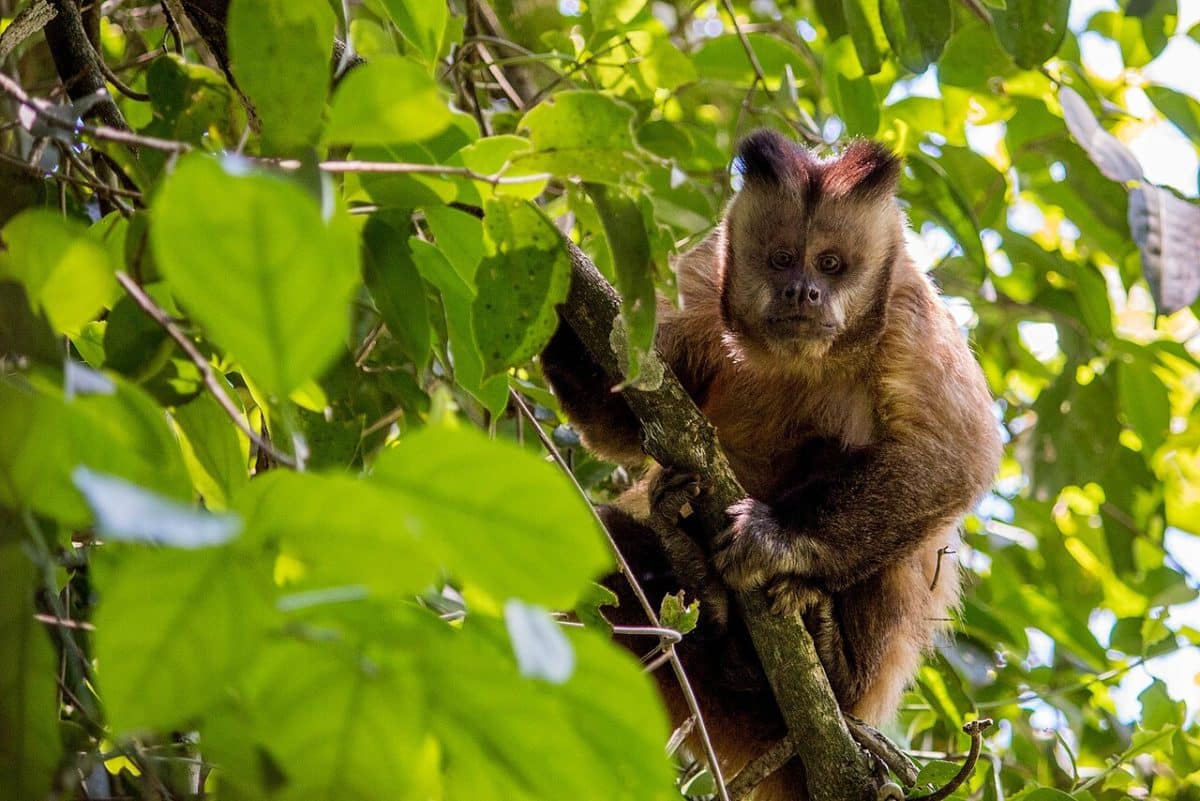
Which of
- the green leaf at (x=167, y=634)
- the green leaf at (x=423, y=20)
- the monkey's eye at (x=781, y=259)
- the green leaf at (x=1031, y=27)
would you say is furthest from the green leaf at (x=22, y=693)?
the monkey's eye at (x=781, y=259)

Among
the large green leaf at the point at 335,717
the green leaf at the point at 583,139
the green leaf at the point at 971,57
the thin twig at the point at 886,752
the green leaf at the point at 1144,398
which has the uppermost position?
the green leaf at the point at 583,139

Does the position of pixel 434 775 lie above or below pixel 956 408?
above

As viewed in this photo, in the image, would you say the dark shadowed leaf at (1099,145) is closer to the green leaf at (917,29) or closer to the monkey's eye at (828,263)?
the green leaf at (917,29)

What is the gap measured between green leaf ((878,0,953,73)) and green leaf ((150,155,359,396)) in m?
2.56

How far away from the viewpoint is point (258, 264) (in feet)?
3.49

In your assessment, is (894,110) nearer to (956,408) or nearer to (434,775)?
(956,408)

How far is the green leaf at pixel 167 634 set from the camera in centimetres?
102

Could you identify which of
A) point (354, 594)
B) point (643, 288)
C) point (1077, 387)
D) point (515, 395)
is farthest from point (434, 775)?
point (1077, 387)

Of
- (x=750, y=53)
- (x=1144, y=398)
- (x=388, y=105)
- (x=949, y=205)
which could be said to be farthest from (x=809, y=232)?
(x=388, y=105)

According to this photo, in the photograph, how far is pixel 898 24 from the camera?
10.8ft

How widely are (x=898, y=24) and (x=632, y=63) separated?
40.5 inches

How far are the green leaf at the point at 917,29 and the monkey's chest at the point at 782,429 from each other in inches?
46.1

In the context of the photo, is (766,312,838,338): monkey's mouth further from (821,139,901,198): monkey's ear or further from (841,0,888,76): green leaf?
(841,0,888,76): green leaf

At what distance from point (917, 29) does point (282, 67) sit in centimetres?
225
